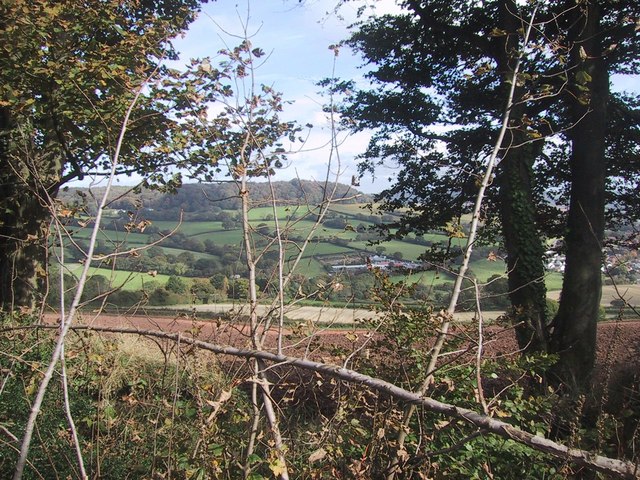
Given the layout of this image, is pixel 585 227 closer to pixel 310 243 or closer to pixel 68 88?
pixel 310 243

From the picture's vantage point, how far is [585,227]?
676 centimetres

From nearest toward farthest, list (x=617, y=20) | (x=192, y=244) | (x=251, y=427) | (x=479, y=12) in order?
(x=251, y=427) → (x=617, y=20) → (x=479, y=12) → (x=192, y=244)

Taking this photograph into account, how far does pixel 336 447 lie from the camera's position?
8.53 feet

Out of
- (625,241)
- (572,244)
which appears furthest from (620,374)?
(625,241)

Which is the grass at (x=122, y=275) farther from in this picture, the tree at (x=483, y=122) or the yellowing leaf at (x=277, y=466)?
the tree at (x=483, y=122)

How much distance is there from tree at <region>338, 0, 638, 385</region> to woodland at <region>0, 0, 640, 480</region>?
0.04 meters

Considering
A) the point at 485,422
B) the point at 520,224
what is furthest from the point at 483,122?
the point at 485,422

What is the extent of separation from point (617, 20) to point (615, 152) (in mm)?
2075

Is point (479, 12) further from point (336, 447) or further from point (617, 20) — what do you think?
point (336, 447)

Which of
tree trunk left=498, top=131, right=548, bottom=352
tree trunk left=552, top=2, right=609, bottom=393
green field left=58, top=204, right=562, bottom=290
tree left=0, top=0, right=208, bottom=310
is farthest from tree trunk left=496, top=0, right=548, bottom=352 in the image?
tree left=0, top=0, right=208, bottom=310

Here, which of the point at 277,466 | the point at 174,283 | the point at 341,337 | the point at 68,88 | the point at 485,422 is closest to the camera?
the point at 485,422

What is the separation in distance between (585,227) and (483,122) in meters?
2.46

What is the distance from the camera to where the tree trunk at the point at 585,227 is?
253 inches

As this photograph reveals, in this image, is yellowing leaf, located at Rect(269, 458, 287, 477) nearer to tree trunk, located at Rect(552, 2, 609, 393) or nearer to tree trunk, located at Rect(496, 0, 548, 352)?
tree trunk, located at Rect(496, 0, 548, 352)
